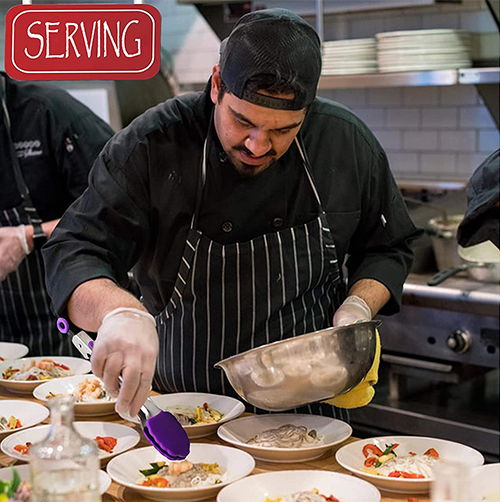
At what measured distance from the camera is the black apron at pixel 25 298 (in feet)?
11.4

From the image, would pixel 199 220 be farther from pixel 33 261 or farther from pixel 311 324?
pixel 33 261

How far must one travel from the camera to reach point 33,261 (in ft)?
11.4

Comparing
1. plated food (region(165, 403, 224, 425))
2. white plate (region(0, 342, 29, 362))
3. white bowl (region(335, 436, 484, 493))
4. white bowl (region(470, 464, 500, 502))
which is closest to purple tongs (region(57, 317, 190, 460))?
plated food (region(165, 403, 224, 425))

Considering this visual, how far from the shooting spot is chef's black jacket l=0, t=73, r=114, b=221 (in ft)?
11.3

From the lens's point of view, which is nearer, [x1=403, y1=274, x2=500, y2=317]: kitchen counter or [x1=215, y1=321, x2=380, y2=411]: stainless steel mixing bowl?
[x1=215, y1=321, x2=380, y2=411]: stainless steel mixing bowl

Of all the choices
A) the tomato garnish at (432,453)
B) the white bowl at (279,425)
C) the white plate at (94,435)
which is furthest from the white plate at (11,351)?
the tomato garnish at (432,453)

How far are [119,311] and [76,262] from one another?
0.34 meters

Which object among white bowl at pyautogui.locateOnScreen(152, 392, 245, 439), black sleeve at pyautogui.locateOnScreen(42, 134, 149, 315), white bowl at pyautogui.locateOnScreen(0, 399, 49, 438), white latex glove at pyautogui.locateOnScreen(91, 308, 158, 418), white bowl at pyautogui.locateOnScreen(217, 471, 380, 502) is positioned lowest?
white bowl at pyautogui.locateOnScreen(152, 392, 245, 439)

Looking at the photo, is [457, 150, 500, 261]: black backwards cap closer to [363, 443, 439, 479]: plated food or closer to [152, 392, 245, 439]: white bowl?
[363, 443, 439, 479]: plated food

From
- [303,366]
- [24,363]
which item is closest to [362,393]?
[303,366]

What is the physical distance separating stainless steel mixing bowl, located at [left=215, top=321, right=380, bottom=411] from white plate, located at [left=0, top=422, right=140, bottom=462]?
1.06 ft

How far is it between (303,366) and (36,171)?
5.78 feet

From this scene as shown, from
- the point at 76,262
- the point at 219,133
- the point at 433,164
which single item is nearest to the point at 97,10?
the point at 219,133

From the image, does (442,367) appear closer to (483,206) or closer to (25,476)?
(483,206)
